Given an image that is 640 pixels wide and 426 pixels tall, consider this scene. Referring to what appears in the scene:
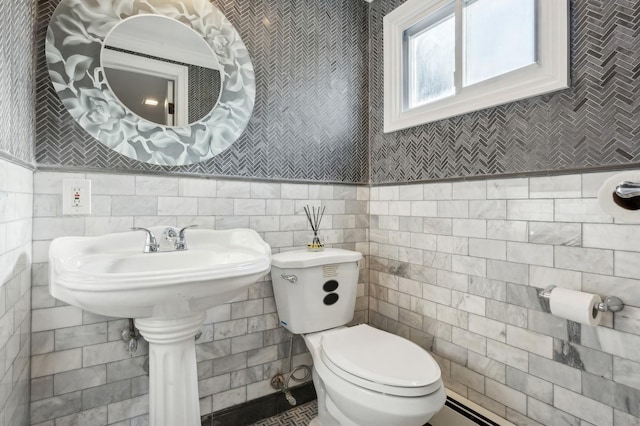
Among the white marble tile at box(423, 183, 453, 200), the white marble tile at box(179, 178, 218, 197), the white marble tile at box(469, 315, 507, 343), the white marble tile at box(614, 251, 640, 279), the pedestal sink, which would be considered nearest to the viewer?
the pedestal sink

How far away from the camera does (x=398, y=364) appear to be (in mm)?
1229

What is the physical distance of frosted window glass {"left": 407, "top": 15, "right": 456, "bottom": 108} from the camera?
1734 millimetres

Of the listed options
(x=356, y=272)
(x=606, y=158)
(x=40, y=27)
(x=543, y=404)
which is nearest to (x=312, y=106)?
(x=356, y=272)

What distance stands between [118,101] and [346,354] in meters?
1.39

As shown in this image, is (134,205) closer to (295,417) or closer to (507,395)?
(295,417)

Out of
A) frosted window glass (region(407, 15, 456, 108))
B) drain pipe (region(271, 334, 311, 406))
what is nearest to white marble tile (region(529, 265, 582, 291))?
frosted window glass (region(407, 15, 456, 108))

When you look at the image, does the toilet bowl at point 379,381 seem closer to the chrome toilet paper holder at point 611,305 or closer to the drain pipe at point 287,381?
the drain pipe at point 287,381

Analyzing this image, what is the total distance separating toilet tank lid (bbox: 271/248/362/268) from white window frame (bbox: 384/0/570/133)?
2.59ft

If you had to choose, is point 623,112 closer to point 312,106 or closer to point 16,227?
point 312,106

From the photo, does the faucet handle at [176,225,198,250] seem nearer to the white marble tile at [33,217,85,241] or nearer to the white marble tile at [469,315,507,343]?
the white marble tile at [33,217,85,241]

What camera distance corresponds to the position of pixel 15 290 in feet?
3.44

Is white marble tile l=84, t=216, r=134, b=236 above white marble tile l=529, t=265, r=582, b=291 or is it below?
above

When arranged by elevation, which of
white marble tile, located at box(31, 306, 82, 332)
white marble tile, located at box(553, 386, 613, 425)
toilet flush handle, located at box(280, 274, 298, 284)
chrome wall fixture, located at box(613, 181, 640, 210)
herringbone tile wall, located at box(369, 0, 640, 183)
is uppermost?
herringbone tile wall, located at box(369, 0, 640, 183)

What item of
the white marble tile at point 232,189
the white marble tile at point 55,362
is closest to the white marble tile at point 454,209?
the white marble tile at point 232,189
